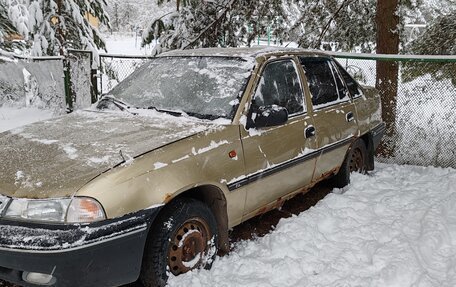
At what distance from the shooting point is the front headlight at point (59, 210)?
2586 mm

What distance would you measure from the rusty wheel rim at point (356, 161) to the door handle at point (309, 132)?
1.27 m

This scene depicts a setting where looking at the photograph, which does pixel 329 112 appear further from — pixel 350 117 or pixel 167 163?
pixel 167 163

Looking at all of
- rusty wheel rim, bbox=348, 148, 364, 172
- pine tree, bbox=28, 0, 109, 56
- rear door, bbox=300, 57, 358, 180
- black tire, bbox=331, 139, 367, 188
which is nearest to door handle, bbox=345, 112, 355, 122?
rear door, bbox=300, 57, 358, 180

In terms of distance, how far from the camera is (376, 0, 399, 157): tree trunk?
22.2 feet

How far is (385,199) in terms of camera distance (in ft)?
16.4

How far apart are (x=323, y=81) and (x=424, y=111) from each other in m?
2.39

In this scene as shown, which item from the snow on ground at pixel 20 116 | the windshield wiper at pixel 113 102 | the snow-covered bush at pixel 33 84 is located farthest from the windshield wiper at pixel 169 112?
the snow on ground at pixel 20 116

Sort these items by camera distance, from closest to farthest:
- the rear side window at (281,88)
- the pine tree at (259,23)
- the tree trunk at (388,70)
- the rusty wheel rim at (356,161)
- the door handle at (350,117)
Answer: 1. the rear side window at (281,88)
2. the door handle at (350,117)
3. the rusty wheel rim at (356,161)
4. the tree trunk at (388,70)
5. the pine tree at (259,23)

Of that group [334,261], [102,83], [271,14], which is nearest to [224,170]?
[334,261]

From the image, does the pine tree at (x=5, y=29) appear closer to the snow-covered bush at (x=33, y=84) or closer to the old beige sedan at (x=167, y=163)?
the snow-covered bush at (x=33, y=84)

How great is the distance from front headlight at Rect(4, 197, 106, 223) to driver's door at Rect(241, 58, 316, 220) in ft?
4.57

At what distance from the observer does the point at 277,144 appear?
12.9 feet

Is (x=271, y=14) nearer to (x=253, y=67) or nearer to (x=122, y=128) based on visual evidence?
(x=253, y=67)

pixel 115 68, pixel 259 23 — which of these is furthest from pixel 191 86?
pixel 259 23
